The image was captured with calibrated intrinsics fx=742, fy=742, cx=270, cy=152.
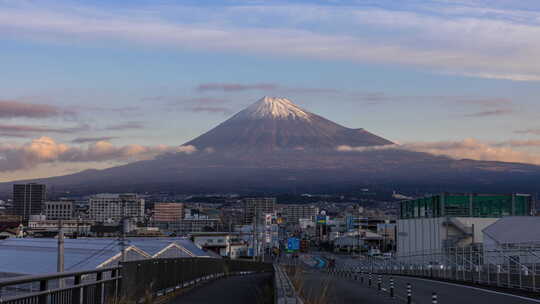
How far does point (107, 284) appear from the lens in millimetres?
16281

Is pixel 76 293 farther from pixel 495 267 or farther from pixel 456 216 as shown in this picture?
pixel 456 216

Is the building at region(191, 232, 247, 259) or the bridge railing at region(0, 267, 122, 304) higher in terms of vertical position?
the bridge railing at region(0, 267, 122, 304)

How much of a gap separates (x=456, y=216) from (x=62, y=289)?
73.7 m

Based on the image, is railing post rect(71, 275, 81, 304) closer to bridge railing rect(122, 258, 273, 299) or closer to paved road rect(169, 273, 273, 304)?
bridge railing rect(122, 258, 273, 299)

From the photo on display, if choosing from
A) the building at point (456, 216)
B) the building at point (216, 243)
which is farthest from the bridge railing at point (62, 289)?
the building at point (216, 243)

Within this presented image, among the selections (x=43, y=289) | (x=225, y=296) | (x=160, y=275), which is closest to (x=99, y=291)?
(x=43, y=289)

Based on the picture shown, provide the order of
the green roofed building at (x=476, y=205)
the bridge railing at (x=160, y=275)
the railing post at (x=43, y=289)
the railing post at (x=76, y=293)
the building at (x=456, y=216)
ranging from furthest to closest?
the green roofed building at (x=476, y=205)
the building at (x=456, y=216)
the bridge railing at (x=160, y=275)
the railing post at (x=76, y=293)
the railing post at (x=43, y=289)

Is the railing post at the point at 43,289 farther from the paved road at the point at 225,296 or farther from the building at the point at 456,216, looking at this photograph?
the building at the point at 456,216

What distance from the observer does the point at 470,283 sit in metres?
37.2

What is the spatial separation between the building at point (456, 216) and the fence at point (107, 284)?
5223cm

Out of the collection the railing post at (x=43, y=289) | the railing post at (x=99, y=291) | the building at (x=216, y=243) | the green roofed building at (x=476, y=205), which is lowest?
the building at (x=216, y=243)

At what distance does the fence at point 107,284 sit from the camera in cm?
1128

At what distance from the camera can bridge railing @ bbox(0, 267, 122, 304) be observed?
10.6 m

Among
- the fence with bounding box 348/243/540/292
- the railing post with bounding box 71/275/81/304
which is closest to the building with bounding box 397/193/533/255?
the fence with bounding box 348/243/540/292
